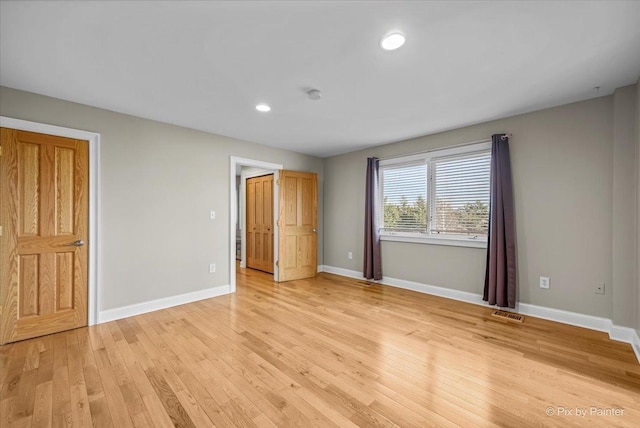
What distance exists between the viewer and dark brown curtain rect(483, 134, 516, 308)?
3357 mm

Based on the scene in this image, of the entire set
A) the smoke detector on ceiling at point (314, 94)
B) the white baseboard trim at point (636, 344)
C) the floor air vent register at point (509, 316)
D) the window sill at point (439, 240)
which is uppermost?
the smoke detector on ceiling at point (314, 94)

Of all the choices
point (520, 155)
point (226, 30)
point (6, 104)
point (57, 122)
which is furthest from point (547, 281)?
point (6, 104)

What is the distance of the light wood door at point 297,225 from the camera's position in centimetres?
502

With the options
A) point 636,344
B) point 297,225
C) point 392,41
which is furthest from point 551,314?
point 297,225

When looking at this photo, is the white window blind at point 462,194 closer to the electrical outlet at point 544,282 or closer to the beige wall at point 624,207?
the electrical outlet at point 544,282

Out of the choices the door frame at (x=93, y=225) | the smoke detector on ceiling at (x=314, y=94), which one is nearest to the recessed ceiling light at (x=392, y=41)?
the smoke detector on ceiling at (x=314, y=94)

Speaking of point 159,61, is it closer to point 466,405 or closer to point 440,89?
point 440,89

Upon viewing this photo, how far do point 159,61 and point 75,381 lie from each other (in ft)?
8.24

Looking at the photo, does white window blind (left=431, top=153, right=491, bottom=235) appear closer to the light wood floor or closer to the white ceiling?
the white ceiling

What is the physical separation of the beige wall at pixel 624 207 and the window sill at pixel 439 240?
122 cm

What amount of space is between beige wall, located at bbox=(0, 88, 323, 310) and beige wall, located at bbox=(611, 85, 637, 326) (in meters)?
4.63

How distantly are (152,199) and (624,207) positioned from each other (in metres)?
5.22

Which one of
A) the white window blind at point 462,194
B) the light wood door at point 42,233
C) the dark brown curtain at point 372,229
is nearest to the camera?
the light wood door at point 42,233

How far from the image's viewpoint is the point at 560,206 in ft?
10.3
